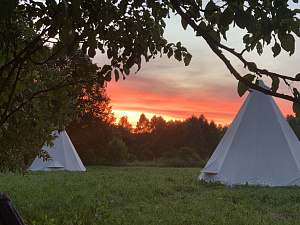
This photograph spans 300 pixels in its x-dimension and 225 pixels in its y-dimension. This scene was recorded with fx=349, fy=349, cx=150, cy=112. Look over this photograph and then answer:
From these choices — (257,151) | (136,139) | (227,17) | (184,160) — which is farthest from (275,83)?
(136,139)

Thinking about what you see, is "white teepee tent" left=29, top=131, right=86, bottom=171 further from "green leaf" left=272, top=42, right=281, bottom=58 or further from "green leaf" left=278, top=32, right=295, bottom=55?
"green leaf" left=278, top=32, right=295, bottom=55

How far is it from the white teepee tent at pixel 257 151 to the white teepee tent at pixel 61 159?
413 inches

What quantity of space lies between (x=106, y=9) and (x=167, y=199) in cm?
712

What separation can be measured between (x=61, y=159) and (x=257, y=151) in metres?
12.7

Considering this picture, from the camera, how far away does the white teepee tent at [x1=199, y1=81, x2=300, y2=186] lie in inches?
464

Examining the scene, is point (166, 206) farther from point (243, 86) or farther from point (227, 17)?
point (227, 17)

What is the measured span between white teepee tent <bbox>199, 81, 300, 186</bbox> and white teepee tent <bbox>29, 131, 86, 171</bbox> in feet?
34.4

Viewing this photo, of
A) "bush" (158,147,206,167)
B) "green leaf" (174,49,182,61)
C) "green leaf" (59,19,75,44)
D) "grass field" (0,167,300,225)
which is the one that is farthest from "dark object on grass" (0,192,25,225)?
"bush" (158,147,206,167)

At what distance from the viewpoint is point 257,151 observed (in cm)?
1223

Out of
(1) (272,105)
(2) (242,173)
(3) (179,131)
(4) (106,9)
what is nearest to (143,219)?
(4) (106,9)

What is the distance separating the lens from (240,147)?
12.5 meters

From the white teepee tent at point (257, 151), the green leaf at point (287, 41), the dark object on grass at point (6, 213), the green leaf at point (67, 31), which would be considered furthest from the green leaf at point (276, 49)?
the white teepee tent at point (257, 151)

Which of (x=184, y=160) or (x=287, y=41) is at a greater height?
(x=287, y=41)

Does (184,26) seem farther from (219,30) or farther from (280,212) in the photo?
(280,212)
